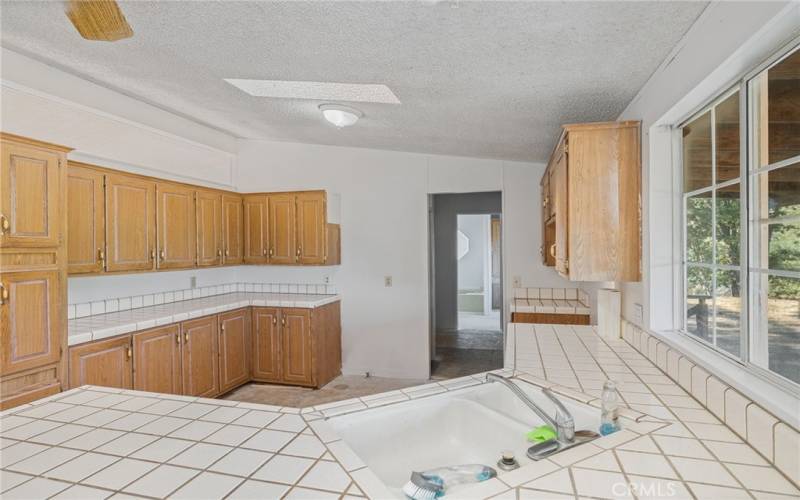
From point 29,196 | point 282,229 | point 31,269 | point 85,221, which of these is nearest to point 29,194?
point 29,196

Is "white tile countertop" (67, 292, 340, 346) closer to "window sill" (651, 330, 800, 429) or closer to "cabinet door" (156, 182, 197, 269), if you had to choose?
"cabinet door" (156, 182, 197, 269)

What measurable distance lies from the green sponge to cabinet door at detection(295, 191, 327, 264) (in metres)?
3.48

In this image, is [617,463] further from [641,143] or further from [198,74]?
[198,74]

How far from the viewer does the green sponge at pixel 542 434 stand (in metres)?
1.24

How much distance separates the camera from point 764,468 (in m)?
0.92

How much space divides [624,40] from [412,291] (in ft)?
11.2

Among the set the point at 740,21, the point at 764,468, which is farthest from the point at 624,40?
the point at 764,468

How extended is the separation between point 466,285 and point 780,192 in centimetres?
766

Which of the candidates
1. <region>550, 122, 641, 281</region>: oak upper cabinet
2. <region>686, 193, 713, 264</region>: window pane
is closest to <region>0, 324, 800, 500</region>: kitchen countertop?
<region>686, 193, 713, 264</region>: window pane

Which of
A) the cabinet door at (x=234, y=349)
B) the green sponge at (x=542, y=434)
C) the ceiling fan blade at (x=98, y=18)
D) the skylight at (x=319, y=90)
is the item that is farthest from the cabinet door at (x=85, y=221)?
the green sponge at (x=542, y=434)

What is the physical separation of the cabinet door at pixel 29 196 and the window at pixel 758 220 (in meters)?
3.26

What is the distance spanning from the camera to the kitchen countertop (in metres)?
0.85

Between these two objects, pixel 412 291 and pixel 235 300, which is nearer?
pixel 235 300

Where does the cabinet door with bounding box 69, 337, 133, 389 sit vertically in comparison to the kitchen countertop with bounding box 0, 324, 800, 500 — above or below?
below
